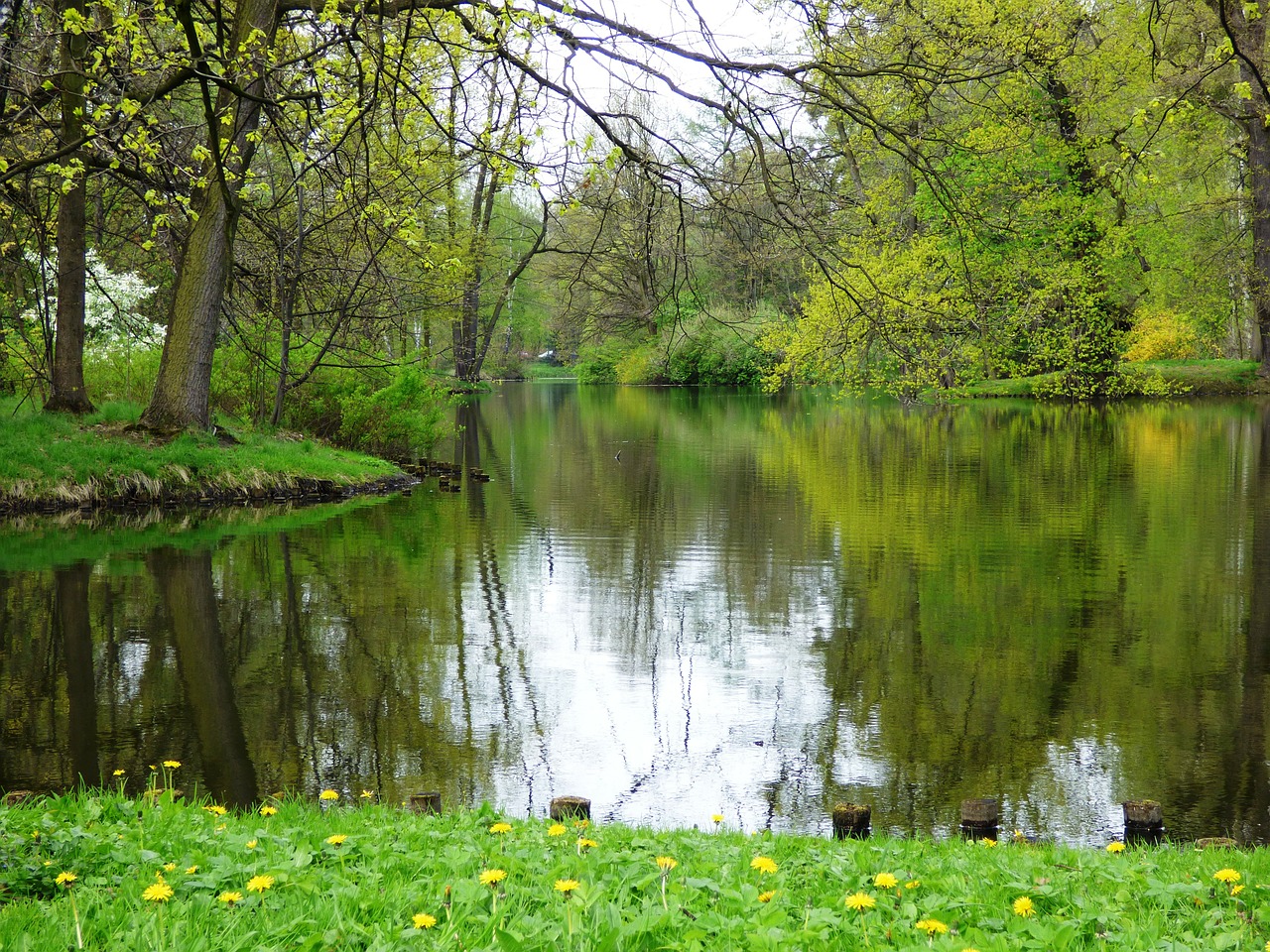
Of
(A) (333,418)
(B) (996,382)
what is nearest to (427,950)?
(A) (333,418)

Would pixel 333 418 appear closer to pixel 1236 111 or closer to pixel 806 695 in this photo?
pixel 806 695

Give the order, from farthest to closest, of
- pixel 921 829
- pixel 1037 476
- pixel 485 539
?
pixel 1037 476 → pixel 485 539 → pixel 921 829

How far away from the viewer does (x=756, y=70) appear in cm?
705

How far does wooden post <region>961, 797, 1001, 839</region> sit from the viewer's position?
5078mm

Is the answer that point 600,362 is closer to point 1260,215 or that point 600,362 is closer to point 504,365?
point 504,365

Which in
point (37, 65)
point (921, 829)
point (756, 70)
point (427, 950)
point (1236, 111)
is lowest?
point (921, 829)

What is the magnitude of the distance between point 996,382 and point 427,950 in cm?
4186

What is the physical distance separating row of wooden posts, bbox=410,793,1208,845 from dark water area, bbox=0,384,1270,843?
0.83 feet

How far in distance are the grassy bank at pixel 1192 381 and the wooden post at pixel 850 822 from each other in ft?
112

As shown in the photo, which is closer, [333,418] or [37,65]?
[37,65]

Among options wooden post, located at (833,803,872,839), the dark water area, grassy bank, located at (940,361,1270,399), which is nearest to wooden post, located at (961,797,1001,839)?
the dark water area

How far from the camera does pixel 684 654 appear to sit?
338 inches

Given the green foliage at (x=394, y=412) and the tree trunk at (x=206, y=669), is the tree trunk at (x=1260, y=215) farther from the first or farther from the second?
the tree trunk at (x=206, y=669)

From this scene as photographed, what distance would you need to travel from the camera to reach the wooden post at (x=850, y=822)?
491cm
